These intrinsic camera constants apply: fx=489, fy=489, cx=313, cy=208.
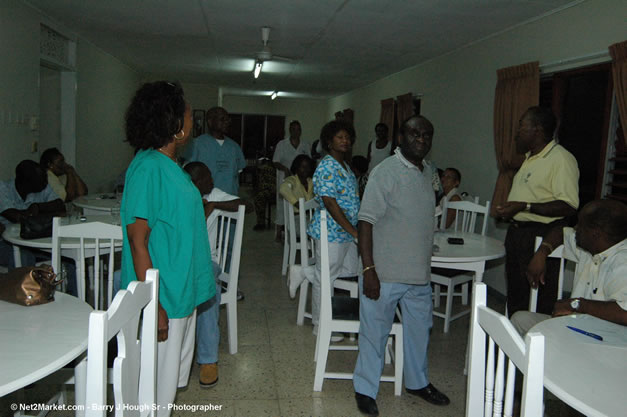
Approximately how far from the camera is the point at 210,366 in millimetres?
2738

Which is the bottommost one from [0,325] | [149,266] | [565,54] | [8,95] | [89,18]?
[0,325]

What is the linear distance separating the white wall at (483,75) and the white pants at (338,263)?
2.40 metres

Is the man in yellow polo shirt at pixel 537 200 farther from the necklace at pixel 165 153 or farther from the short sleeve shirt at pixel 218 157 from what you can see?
the short sleeve shirt at pixel 218 157

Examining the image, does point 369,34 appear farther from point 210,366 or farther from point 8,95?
point 210,366

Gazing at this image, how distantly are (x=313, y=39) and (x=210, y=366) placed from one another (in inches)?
186

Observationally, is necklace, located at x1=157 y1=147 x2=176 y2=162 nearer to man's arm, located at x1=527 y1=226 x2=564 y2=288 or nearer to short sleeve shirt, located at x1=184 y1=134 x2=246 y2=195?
man's arm, located at x1=527 y1=226 x2=564 y2=288

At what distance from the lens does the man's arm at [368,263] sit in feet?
7.69

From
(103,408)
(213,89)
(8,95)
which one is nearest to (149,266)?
(103,408)

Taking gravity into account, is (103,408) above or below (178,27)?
below

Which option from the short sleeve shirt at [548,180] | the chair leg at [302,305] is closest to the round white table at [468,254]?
the short sleeve shirt at [548,180]

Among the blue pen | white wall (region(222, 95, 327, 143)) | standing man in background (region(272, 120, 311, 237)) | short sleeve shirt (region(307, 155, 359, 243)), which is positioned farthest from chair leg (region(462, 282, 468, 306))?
white wall (region(222, 95, 327, 143))

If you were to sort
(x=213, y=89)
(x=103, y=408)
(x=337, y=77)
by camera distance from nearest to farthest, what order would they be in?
1. (x=103, y=408)
2. (x=337, y=77)
3. (x=213, y=89)

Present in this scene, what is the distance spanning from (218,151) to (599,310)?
3.37 metres

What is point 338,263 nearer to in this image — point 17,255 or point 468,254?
point 468,254
